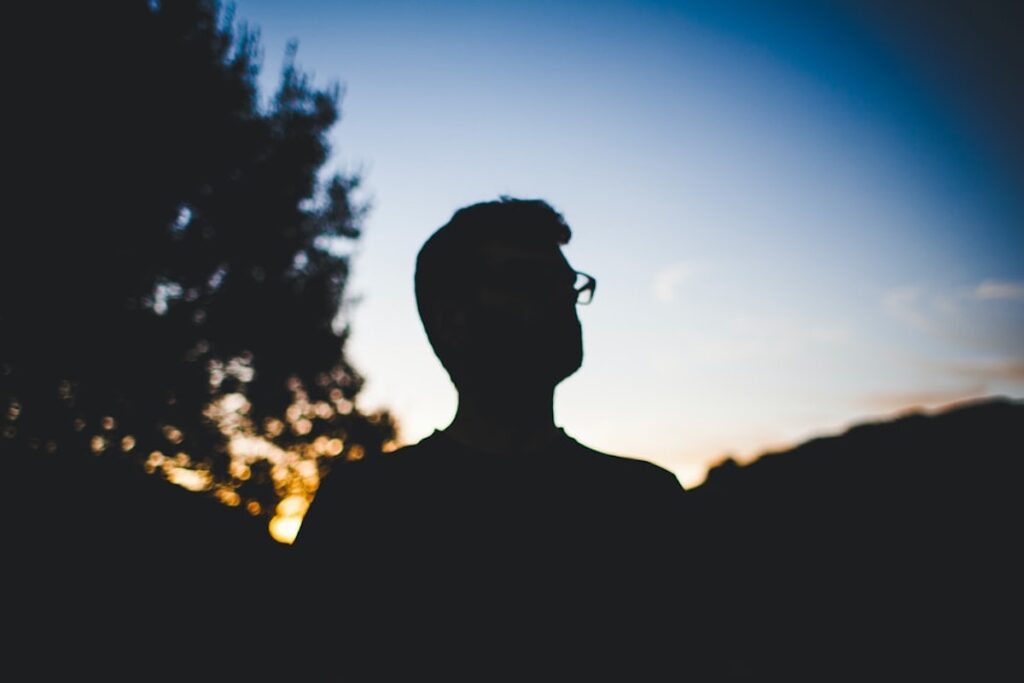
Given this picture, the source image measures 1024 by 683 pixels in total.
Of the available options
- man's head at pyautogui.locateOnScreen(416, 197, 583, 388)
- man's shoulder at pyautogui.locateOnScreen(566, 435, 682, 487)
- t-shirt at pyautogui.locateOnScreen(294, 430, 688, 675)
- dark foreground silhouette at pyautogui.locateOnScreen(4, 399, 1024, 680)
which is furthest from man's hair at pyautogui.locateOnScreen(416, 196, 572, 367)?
dark foreground silhouette at pyautogui.locateOnScreen(4, 399, 1024, 680)

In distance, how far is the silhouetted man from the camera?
1.43 meters

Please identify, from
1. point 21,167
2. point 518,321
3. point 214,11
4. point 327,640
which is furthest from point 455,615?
point 214,11

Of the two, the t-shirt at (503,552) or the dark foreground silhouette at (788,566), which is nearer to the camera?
the t-shirt at (503,552)

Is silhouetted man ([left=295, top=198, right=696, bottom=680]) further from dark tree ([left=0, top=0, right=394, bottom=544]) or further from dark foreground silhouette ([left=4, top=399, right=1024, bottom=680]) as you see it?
dark tree ([left=0, top=0, right=394, bottom=544])

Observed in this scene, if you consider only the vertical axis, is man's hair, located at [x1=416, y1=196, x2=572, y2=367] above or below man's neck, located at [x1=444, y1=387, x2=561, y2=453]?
above

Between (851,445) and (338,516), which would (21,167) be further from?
(851,445)

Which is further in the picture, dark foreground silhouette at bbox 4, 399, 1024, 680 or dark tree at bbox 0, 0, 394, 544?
dark tree at bbox 0, 0, 394, 544

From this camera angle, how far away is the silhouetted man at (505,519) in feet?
4.70

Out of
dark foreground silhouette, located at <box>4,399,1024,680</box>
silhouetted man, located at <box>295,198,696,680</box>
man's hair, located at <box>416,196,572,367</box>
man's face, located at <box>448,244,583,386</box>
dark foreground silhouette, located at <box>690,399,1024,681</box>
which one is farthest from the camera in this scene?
dark foreground silhouette, located at <box>690,399,1024,681</box>

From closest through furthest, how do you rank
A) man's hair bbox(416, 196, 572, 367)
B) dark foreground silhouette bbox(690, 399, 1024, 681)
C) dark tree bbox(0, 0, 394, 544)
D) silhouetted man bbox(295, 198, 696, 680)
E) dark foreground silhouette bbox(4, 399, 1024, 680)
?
silhouetted man bbox(295, 198, 696, 680), man's hair bbox(416, 196, 572, 367), dark foreground silhouette bbox(4, 399, 1024, 680), dark foreground silhouette bbox(690, 399, 1024, 681), dark tree bbox(0, 0, 394, 544)

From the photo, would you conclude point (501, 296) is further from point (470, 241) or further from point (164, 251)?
point (164, 251)

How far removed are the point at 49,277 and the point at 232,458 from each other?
5.34 m

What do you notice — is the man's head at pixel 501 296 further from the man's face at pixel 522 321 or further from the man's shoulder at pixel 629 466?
the man's shoulder at pixel 629 466

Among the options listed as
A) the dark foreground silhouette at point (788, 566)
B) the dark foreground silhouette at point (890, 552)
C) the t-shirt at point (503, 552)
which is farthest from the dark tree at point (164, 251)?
the dark foreground silhouette at point (890, 552)
